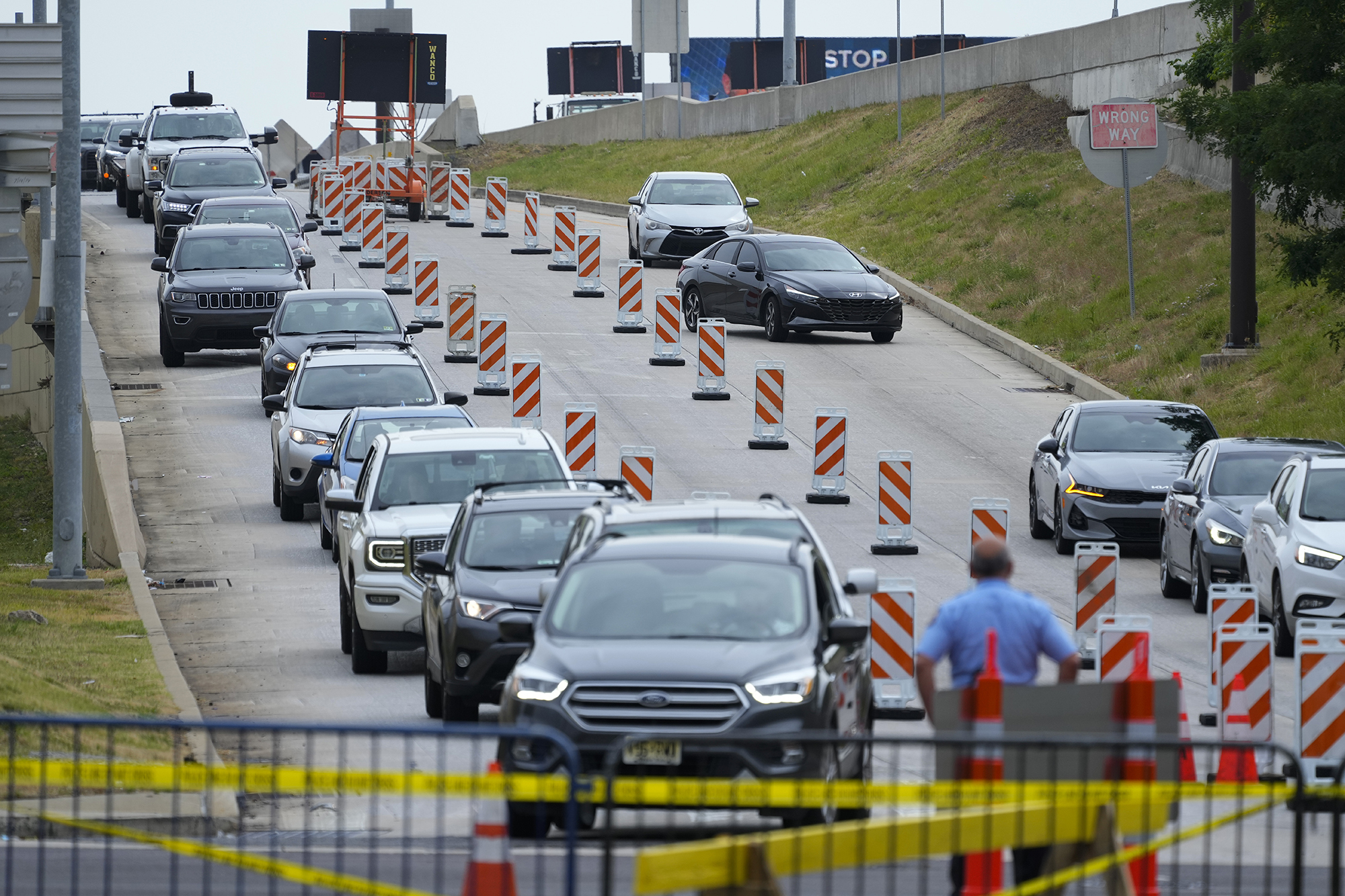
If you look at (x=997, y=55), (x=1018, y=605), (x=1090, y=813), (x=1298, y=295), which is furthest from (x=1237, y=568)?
(x=997, y=55)

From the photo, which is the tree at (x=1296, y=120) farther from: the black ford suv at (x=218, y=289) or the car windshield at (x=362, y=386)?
the black ford suv at (x=218, y=289)

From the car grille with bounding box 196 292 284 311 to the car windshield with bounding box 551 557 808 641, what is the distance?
67.1 feet

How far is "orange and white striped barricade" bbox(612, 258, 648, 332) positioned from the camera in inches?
1321

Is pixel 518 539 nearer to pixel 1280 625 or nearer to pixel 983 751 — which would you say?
pixel 1280 625

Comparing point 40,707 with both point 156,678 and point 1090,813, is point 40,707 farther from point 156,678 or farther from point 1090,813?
point 1090,813

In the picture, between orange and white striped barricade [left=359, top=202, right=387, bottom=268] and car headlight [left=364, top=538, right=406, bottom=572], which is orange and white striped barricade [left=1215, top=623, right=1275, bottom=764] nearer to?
car headlight [left=364, top=538, right=406, bottom=572]

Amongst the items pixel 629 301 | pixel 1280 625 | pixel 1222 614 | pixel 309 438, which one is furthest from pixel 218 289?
pixel 1222 614

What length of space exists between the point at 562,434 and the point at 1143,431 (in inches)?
308

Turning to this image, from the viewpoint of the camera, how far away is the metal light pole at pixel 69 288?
20.2 metres

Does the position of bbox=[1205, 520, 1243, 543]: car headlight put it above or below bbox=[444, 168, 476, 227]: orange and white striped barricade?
below

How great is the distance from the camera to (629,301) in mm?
33938

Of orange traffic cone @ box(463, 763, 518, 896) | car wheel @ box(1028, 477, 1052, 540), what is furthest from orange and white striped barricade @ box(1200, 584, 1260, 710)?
orange traffic cone @ box(463, 763, 518, 896)

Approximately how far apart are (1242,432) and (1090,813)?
64.4 ft

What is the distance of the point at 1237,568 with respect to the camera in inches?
688
